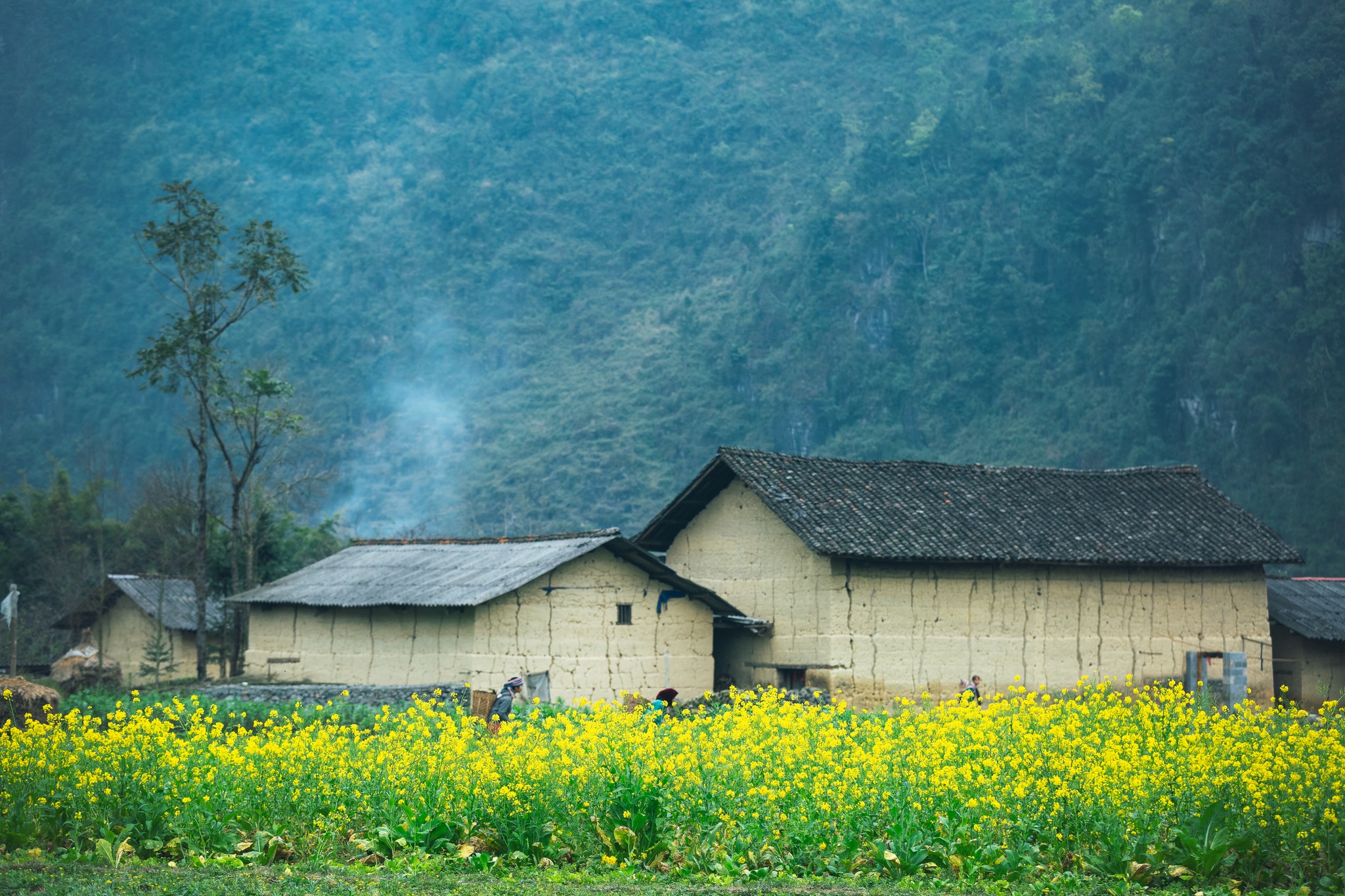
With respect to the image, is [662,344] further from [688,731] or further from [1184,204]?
[688,731]

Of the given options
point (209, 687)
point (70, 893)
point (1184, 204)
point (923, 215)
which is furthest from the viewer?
point (923, 215)

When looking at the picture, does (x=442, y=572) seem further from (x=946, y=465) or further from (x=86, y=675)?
(x=946, y=465)

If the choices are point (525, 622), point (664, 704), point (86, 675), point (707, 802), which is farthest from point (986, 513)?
point (86, 675)

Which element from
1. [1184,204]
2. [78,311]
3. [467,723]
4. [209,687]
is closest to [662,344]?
[1184,204]

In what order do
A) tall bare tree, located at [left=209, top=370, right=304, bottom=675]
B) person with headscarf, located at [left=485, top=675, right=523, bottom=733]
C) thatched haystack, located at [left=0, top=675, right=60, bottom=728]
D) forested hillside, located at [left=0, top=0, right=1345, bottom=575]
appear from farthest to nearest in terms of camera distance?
forested hillside, located at [left=0, top=0, right=1345, bottom=575], tall bare tree, located at [left=209, top=370, right=304, bottom=675], thatched haystack, located at [left=0, top=675, right=60, bottom=728], person with headscarf, located at [left=485, top=675, right=523, bottom=733]

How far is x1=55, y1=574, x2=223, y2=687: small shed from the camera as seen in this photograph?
37.8 metres

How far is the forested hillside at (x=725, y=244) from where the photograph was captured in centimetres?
8581

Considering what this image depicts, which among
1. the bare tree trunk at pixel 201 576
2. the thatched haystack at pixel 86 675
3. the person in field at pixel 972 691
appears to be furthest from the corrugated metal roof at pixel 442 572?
the bare tree trunk at pixel 201 576

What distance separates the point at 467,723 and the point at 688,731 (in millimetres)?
1972

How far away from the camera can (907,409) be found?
96938mm

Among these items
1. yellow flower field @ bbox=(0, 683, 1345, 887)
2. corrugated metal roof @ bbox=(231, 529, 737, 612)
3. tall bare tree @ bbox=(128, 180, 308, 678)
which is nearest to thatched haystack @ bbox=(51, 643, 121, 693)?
corrugated metal roof @ bbox=(231, 529, 737, 612)

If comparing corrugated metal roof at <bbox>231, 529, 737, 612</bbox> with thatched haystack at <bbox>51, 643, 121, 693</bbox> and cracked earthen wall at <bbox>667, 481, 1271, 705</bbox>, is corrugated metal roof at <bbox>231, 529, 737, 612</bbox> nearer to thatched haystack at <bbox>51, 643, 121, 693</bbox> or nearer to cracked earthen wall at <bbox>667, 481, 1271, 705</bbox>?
cracked earthen wall at <bbox>667, 481, 1271, 705</bbox>

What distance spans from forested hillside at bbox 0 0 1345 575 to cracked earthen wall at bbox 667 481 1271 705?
39.7 meters

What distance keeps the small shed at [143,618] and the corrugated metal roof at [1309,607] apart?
2734cm
